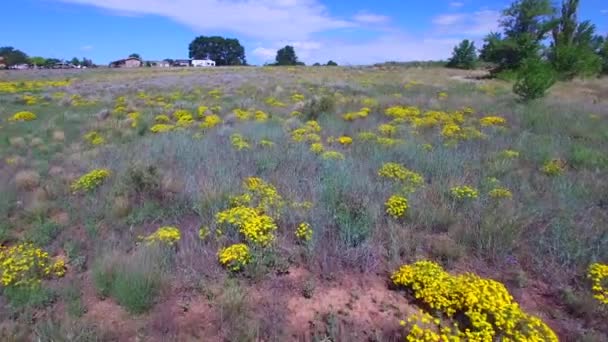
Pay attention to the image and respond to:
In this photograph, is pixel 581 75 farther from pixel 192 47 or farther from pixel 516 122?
pixel 192 47

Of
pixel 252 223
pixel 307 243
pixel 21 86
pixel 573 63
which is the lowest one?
pixel 307 243

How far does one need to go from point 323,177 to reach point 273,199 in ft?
4.51

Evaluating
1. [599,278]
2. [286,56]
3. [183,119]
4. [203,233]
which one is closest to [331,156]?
[203,233]

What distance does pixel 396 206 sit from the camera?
4.73 metres

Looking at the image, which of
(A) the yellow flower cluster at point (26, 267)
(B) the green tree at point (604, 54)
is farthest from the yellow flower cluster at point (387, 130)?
(B) the green tree at point (604, 54)

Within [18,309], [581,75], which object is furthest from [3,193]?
[581,75]

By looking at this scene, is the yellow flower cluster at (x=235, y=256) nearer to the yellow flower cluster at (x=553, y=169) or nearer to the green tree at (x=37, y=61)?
the yellow flower cluster at (x=553, y=169)

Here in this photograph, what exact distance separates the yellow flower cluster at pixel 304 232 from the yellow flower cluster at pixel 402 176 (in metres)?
1.85

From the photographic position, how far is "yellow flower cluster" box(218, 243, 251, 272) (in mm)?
→ 3758

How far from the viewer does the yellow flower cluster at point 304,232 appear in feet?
13.7

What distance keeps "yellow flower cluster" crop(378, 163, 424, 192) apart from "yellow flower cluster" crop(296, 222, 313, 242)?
6.08ft

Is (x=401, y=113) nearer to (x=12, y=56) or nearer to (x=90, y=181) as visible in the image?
(x=90, y=181)

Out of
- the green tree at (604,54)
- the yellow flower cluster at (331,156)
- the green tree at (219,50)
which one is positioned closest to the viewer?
the yellow flower cluster at (331,156)

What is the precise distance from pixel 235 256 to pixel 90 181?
11.6 ft
